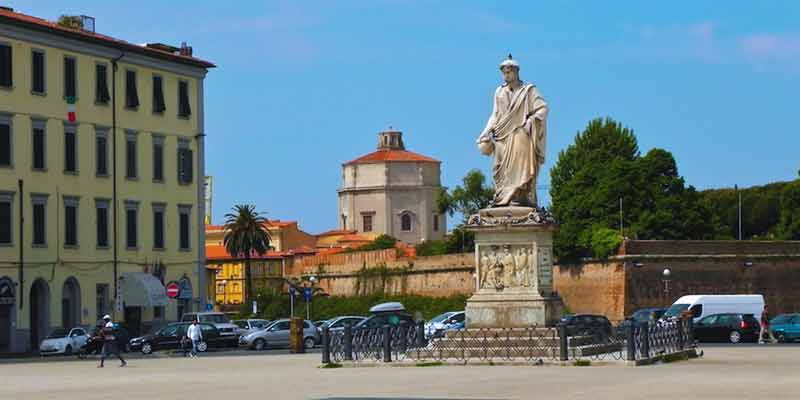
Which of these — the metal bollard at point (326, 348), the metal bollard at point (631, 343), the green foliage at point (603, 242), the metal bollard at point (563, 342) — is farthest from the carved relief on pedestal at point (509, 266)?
the green foliage at point (603, 242)

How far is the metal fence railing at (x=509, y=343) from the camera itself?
3647 centimetres

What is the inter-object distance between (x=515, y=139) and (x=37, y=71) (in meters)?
37.1

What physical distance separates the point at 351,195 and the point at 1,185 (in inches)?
4095

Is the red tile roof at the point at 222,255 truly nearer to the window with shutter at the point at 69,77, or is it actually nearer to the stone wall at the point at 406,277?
the stone wall at the point at 406,277

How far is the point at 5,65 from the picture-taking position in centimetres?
6875

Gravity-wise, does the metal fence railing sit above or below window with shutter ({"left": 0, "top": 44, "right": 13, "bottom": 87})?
below

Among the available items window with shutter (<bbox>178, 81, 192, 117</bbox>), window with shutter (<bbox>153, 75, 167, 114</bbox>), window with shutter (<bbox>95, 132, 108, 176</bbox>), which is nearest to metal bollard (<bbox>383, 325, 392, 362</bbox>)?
window with shutter (<bbox>95, 132, 108, 176</bbox>)

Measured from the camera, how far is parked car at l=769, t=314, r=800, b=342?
62.9 m

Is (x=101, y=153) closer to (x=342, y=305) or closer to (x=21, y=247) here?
(x=21, y=247)

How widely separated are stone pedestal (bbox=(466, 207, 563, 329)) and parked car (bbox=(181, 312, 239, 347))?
31.3 meters

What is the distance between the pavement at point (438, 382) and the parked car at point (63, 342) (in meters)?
22.5

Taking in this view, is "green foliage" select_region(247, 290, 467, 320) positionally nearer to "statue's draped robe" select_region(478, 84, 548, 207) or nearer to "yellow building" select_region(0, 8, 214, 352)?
"yellow building" select_region(0, 8, 214, 352)

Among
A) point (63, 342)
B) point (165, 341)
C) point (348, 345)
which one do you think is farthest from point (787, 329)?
point (348, 345)

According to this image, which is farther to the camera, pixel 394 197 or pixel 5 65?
pixel 394 197
